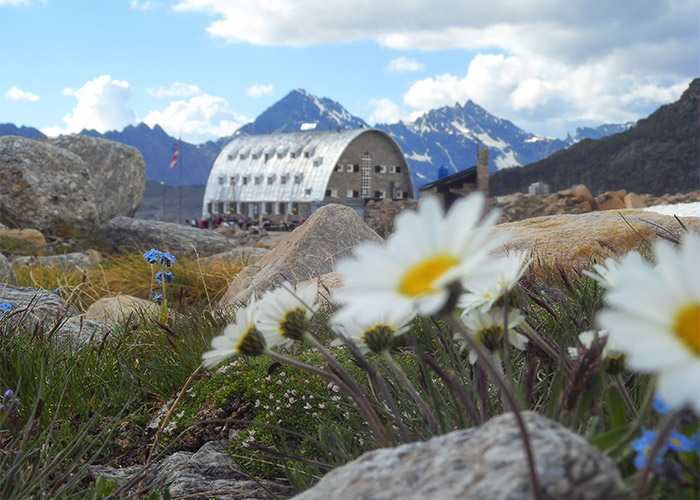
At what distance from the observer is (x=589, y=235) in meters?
4.95

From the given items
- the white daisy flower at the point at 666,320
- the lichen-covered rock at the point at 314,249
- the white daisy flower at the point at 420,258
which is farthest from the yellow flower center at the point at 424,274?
the lichen-covered rock at the point at 314,249

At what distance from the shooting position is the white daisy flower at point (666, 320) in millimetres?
642

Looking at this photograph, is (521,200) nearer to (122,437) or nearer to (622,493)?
(122,437)

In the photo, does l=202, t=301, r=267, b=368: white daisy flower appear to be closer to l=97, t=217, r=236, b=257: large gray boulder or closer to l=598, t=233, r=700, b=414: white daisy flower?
l=598, t=233, r=700, b=414: white daisy flower

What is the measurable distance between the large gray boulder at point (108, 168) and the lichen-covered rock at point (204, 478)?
17.7 m

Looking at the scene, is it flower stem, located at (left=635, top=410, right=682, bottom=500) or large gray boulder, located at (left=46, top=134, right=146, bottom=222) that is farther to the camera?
large gray boulder, located at (left=46, top=134, right=146, bottom=222)

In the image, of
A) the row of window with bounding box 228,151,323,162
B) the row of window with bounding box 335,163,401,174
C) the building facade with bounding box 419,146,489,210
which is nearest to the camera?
the building facade with bounding box 419,146,489,210

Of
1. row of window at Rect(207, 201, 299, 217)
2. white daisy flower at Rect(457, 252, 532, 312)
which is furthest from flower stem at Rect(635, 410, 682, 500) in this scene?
row of window at Rect(207, 201, 299, 217)

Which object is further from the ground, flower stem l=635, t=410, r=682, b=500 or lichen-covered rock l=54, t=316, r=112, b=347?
flower stem l=635, t=410, r=682, b=500

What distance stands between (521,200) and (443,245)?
60.6 ft

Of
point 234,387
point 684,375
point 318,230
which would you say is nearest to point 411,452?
point 684,375

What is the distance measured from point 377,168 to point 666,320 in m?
57.1

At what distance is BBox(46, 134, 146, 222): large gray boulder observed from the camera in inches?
754

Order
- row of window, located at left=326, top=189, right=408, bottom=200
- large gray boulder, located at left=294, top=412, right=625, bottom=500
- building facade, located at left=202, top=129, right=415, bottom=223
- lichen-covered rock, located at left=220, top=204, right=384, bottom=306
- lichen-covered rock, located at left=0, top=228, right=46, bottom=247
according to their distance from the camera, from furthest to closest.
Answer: row of window, located at left=326, top=189, right=408, bottom=200 → building facade, located at left=202, top=129, right=415, bottom=223 → lichen-covered rock, located at left=0, top=228, right=46, bottom=247 → lichen-covered rock, located at left=220, top=204, right=384, bottom=306 → large gray boulder, located at left=294, top=412, right=625, bottom=500
